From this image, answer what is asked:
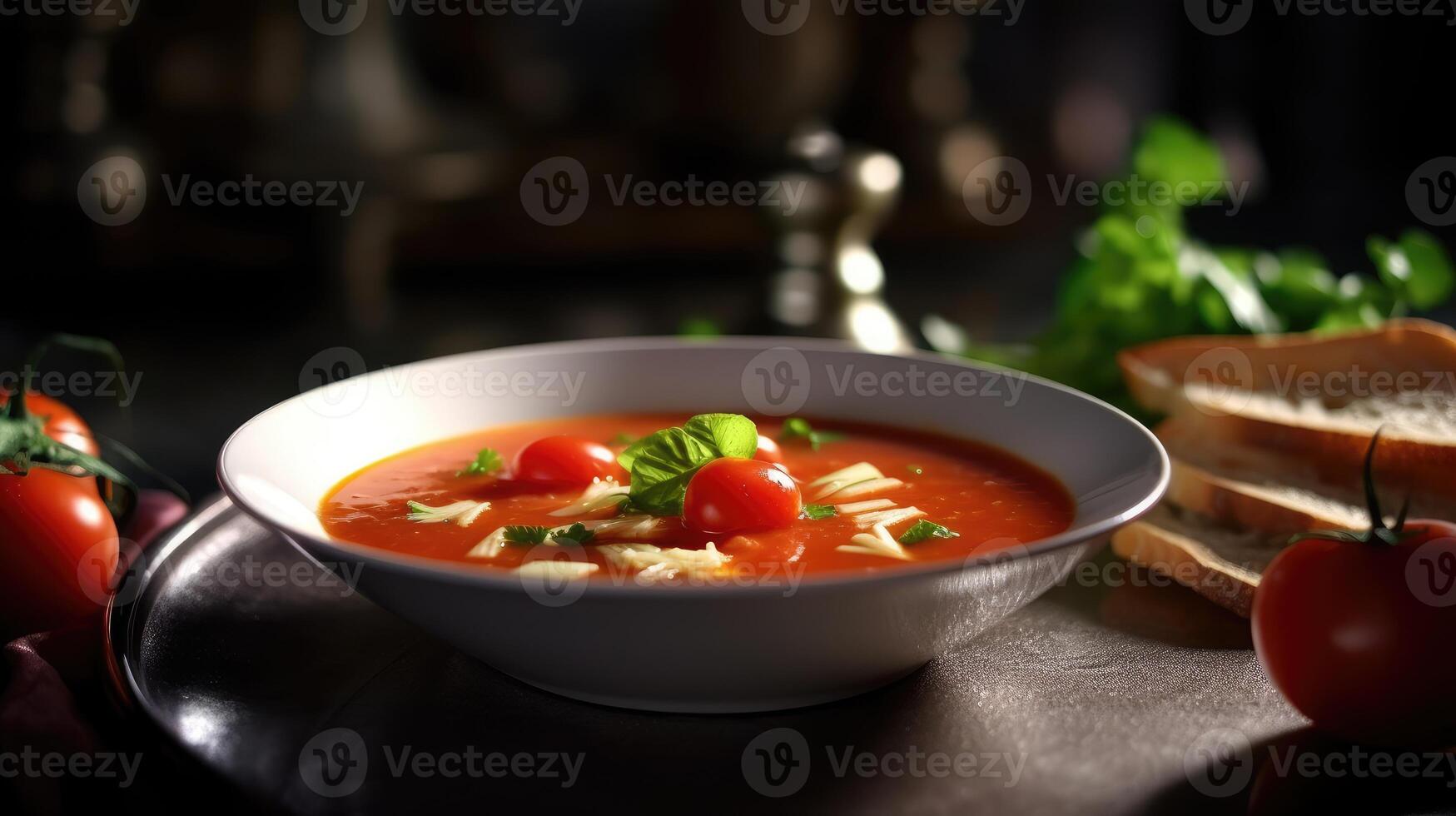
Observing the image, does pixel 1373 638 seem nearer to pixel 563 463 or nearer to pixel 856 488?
pixel 856 488

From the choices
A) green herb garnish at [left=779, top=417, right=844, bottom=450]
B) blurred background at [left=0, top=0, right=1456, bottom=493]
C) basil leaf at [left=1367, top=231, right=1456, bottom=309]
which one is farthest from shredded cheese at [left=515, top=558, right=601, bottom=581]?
blurred background at [left=0, top=0, right=1456, bottom=493]

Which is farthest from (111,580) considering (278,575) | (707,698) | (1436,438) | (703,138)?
(703,138)

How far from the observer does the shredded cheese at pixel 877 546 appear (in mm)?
1774

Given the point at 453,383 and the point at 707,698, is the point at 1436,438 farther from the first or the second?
the point at 453,383

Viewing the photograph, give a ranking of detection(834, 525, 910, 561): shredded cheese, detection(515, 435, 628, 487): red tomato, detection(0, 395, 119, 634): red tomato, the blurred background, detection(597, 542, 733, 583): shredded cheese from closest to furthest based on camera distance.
→ detection(597, 542, 733, 583): shredded cheese < detection(834, 525, 910, 561): shredded cheese < detection(0, 395, 119, 634): red tomato < detection(515, 435, 628, 487): red tomato < the blurred background

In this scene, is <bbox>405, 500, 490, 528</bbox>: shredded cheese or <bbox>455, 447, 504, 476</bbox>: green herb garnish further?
<bbox>455, 447, 504, 476</bbox>: green herb garnish

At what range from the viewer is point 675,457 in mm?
1962

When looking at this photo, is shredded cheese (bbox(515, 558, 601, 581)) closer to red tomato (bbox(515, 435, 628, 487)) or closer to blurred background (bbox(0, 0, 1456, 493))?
red tomato (bbox(515, 435, 628, 487))

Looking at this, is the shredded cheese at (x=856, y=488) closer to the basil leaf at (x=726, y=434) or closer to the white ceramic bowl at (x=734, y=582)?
the basil leaf at (x=726, y=434)

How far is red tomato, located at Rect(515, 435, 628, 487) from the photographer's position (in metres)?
2.14

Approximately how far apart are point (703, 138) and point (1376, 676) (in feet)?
17.4

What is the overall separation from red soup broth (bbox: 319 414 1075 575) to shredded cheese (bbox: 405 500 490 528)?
1 centimetres

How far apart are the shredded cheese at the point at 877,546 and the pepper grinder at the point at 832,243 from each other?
1.90m

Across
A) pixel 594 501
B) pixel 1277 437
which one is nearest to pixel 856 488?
pixel 594 501
